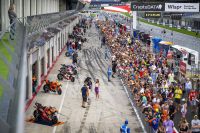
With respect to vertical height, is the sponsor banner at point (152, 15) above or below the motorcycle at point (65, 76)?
above

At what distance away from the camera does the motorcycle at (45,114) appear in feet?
51.6

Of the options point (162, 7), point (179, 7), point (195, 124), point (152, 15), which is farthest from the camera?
point (179, 7)

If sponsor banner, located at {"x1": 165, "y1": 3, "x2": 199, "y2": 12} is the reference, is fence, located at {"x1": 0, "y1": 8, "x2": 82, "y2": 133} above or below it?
below

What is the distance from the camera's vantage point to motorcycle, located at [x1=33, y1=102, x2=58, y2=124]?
620 inches

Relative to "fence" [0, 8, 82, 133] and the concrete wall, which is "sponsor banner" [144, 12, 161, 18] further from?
"fence" [0, 8, 82, 133]

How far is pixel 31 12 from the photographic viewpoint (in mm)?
29594

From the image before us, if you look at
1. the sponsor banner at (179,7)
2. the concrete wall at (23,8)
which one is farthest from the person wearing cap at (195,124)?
the sponsor banner at (179,7)

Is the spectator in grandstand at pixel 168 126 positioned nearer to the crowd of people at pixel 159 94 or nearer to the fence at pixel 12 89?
the crowd of people at pixel 159 94

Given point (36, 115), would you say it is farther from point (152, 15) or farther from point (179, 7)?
point (179, 7)

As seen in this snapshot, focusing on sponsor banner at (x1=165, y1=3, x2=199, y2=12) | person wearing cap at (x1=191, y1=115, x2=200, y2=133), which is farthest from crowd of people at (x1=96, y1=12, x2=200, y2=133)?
sponsor banner at (x1=165, y1=3, x2=199, y2=12)

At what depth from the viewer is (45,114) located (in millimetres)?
15820

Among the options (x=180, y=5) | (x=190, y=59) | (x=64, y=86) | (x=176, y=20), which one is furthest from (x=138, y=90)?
(x=176, y=20)

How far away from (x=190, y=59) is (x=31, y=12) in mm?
12934

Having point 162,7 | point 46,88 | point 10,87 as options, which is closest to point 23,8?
point 46,88
